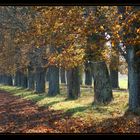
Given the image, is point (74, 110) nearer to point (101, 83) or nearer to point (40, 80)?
point (101, 83)

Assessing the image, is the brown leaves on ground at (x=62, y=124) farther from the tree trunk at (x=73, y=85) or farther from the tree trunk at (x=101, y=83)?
the tree trunk at (x=73, y=85)

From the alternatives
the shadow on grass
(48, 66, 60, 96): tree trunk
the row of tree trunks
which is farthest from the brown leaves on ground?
(48, 66, 60, 96): tree trunk

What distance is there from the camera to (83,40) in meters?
23.2

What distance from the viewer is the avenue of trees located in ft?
59.5

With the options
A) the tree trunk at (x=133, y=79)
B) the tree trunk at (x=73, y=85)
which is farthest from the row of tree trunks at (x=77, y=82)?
the tree trunk at (x=133, y=79)

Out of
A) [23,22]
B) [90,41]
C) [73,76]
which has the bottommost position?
[73,76]

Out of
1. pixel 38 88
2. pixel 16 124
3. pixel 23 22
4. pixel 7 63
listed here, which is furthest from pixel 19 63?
pixel 16 124

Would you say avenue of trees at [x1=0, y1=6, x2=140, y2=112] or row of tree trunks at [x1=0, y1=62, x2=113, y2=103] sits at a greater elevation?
avenue of trees at [x1=0, y1=6, x2=140, y2=112]

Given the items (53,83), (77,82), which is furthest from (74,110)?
(53,83)

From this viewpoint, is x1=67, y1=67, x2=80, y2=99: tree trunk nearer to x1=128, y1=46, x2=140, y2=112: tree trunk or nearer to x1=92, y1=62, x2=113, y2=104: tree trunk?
x1=92, y1=62, x2=113, y2=104: tree trunk

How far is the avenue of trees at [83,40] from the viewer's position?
18.1m
